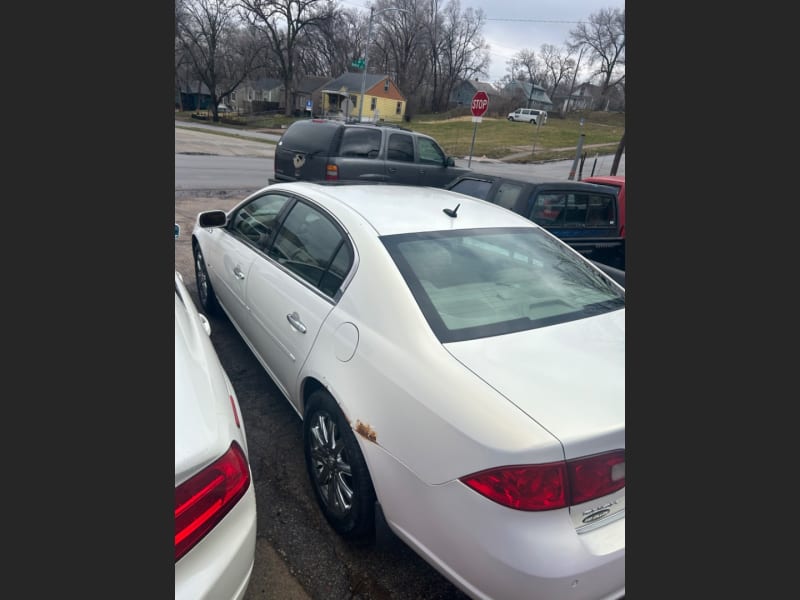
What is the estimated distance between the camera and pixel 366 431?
6.91 feet

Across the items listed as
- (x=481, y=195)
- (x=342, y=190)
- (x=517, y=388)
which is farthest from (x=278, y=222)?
(x=481, y=195)

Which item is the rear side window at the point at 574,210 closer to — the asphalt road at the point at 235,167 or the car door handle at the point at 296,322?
the asphalt road at the point at 235,167

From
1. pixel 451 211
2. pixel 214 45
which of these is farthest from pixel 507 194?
pixel 214 45

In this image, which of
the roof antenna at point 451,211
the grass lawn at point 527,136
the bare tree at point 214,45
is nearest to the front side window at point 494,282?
the roof antenna at point 451,211

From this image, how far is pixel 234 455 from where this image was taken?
5.19ft

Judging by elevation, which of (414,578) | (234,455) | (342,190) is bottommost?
(414,578)

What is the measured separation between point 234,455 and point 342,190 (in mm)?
2198

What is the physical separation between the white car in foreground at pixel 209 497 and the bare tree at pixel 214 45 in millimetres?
55442

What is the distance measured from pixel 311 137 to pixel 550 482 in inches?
354

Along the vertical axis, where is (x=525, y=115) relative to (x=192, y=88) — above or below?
below

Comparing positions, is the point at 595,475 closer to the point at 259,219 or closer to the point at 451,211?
the point at 451,211

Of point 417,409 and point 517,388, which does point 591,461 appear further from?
point 417,409

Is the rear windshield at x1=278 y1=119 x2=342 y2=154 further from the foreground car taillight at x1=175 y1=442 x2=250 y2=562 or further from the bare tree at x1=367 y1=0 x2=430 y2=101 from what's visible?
the bare tree at x1=367 y1=0 x2=430 y2=101

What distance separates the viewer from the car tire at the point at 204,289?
466 centimetres
